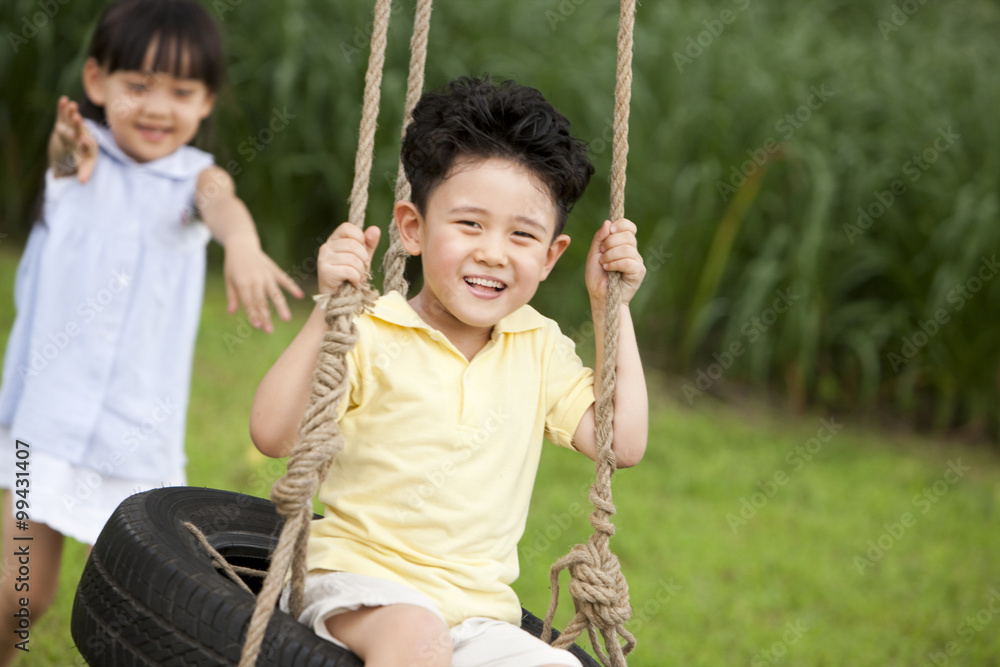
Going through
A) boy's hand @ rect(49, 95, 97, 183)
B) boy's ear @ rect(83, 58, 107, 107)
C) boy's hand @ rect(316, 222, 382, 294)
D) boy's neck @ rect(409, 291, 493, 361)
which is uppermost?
boy's ear @ rect(83, 58, 107, 107)

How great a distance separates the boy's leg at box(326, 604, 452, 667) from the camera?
140 cm

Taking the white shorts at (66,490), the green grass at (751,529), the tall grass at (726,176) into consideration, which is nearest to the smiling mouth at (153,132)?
the white shorts at (66,490)

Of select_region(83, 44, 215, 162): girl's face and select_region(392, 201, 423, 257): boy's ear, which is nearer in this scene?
select_region(392, 201, 423, 257): boy's ear

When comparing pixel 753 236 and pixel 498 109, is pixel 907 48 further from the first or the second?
pixel 498 109

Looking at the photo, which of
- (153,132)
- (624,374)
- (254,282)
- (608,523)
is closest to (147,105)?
(153,132)

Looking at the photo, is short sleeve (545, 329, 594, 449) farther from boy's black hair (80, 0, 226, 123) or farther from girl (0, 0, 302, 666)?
boy's black hair (80, 0, 226, 123)

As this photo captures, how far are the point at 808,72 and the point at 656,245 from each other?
1.47 m

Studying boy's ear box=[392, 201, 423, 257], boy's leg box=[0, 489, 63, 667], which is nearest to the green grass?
boy's leg box=[0, 489, 63, 667]

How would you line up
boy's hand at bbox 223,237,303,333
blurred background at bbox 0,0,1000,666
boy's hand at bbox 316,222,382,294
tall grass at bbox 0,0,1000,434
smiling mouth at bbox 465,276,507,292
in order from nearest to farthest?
boy's hand at bbox 316,222,382,294
smiling mouth at bbox 465,276,507,292
boy's hand at bbox 223,237,303,333
blurred background at bbox 0,0,1000,666
tall grass at bbox 0,0,1000,434

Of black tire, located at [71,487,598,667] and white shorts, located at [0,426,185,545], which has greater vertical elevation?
black tire, located at [71,487,598,667]

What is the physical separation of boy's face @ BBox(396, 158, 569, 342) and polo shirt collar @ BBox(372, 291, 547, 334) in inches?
2.2

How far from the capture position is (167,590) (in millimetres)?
1435

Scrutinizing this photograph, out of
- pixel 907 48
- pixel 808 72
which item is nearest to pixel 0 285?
pixel 808 72

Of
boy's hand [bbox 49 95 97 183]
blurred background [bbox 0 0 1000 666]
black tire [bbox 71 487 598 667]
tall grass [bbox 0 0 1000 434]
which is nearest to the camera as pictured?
black tire [bbox 71 487 598 667]
